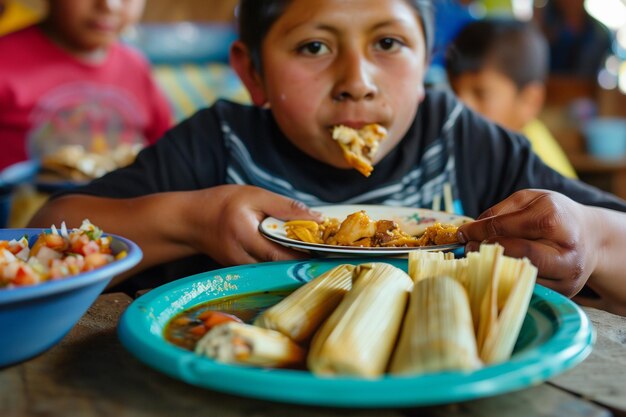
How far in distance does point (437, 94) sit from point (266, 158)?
0.49 metres

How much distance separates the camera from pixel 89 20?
11.1 feet

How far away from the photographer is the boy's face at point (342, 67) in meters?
1.32

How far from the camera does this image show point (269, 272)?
0.92 metres

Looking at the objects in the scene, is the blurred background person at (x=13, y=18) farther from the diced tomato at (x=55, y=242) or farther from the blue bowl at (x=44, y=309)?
the blue bowl at (x=44, y=309)

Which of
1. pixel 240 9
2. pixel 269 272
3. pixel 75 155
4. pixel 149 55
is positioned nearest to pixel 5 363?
pixel 269 272

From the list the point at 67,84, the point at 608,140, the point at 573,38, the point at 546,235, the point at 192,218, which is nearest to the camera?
the point at 546,235

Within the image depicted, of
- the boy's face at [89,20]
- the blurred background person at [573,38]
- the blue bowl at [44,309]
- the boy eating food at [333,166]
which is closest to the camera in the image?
the blue bowl at [44,309]


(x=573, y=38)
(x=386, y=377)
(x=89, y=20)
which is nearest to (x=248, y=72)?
(x=386, y=377)

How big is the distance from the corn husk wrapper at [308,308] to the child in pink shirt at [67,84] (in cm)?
273

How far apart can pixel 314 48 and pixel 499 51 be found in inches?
73.9

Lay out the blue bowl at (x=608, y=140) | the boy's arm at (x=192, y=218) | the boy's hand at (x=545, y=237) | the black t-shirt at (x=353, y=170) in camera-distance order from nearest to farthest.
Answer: the boy's hand at (x=545, y=237) < the boy's arm at (x=192, y=218) < the black t-shirt at (x=353, y=170) < the blue bowl at (x=608, y=140)

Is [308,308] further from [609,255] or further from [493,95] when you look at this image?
[493,95]

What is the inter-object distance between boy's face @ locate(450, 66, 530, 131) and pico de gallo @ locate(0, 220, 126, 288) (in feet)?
8.08

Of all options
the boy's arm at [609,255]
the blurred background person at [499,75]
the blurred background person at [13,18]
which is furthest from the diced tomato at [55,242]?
the blurred background person at [13,18]
